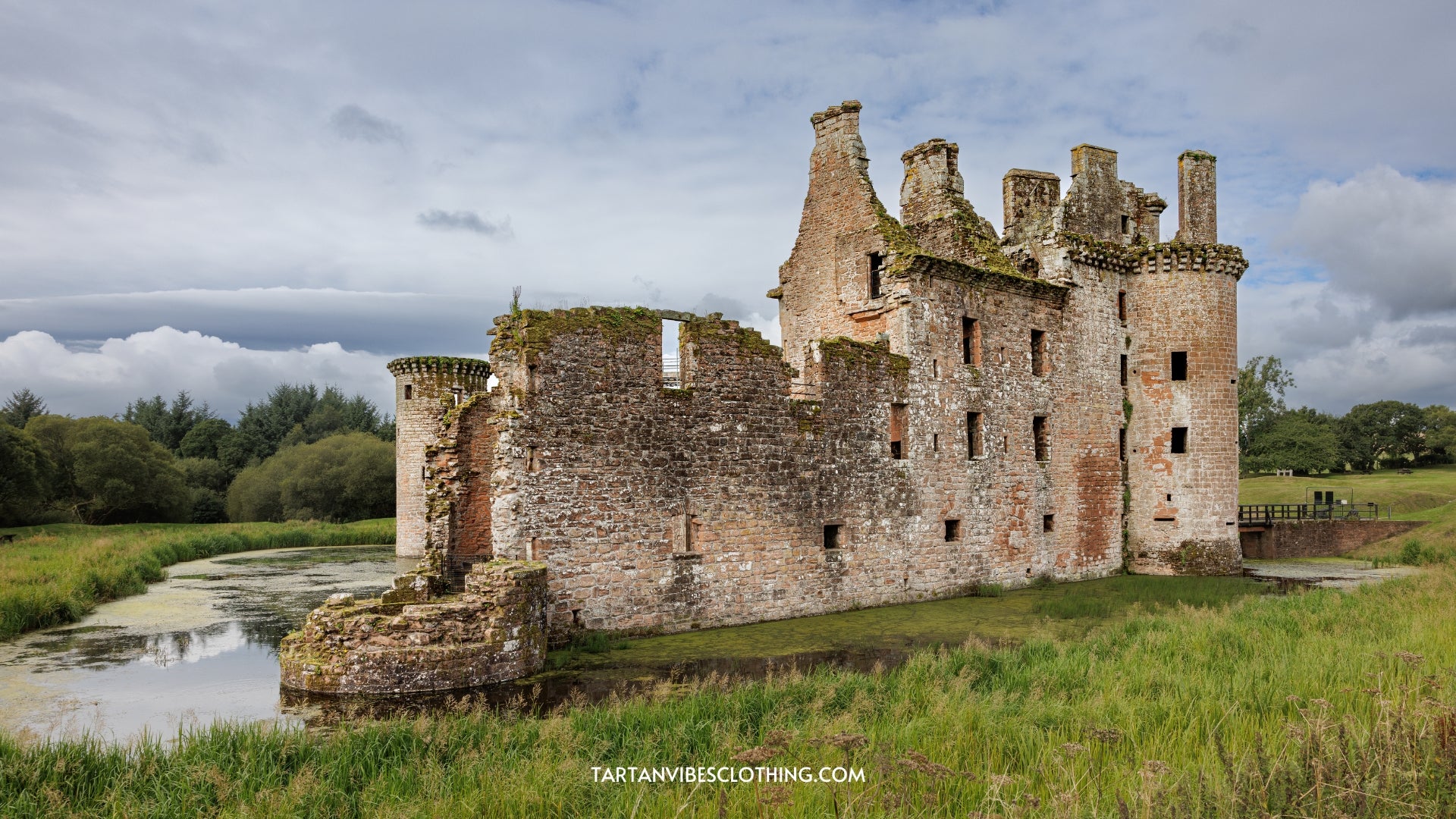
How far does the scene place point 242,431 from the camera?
6519 centimetres

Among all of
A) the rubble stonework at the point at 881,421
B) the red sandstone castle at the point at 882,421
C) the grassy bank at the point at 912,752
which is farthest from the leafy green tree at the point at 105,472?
the grassy bank at the point at 912,752

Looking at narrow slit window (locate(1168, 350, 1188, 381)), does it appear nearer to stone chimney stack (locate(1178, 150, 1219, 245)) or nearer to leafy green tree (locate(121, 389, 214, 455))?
stone chimney stack (locate(1178, 150, 1219, 245))

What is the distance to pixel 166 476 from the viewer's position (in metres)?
49.6

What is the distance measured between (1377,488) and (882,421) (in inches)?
1683

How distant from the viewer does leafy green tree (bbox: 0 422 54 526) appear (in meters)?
38.0

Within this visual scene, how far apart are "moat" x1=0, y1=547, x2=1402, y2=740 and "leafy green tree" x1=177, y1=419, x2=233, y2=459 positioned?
157 ft

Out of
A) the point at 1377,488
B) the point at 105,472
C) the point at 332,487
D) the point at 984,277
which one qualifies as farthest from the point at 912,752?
the point at 105,472

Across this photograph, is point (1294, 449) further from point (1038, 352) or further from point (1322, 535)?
point (1038, 352)

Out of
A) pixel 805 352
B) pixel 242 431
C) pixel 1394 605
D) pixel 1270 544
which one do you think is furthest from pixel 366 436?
pixel 1394 605

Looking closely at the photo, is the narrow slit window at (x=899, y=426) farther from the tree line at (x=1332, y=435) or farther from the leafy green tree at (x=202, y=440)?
the leafy green tree at (x=202, y=440)

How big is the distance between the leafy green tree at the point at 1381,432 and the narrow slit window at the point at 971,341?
211 ft

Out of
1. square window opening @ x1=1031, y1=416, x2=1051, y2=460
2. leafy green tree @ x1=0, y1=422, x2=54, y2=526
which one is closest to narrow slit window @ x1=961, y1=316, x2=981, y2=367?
square window opening @ x1=1031, y1=416, x2=1051, y2=460

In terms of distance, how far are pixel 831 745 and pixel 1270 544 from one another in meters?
30.2

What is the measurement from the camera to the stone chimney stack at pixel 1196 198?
2405cm
